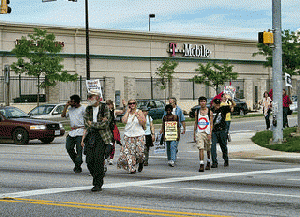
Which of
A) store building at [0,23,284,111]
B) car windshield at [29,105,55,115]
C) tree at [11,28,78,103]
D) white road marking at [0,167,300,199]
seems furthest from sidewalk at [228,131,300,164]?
store building at [0,23,284,111]

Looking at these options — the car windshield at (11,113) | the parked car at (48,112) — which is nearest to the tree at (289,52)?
the parked car at (48,112)

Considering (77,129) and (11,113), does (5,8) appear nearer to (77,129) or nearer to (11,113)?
(11,113)

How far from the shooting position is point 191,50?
52938 millimetres

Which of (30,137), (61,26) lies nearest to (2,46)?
(61,26)

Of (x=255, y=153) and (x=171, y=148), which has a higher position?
(x=171, y=148)

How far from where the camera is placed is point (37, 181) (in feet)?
38.4

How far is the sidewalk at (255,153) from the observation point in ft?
52.3

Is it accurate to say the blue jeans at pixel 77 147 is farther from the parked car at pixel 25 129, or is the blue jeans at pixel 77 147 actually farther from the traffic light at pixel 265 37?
the parked car at pixel 25 129

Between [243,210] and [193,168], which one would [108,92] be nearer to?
[193,168]

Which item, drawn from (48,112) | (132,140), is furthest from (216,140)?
(48,112)

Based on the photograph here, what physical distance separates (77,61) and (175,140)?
31.2m

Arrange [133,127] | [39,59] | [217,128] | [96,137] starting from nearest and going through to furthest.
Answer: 1. [96,137]
2. [133,127]
3. [217,128]
4. [39,59]

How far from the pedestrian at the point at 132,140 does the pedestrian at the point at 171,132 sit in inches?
60.8

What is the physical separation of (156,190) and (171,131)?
4.31 meters
